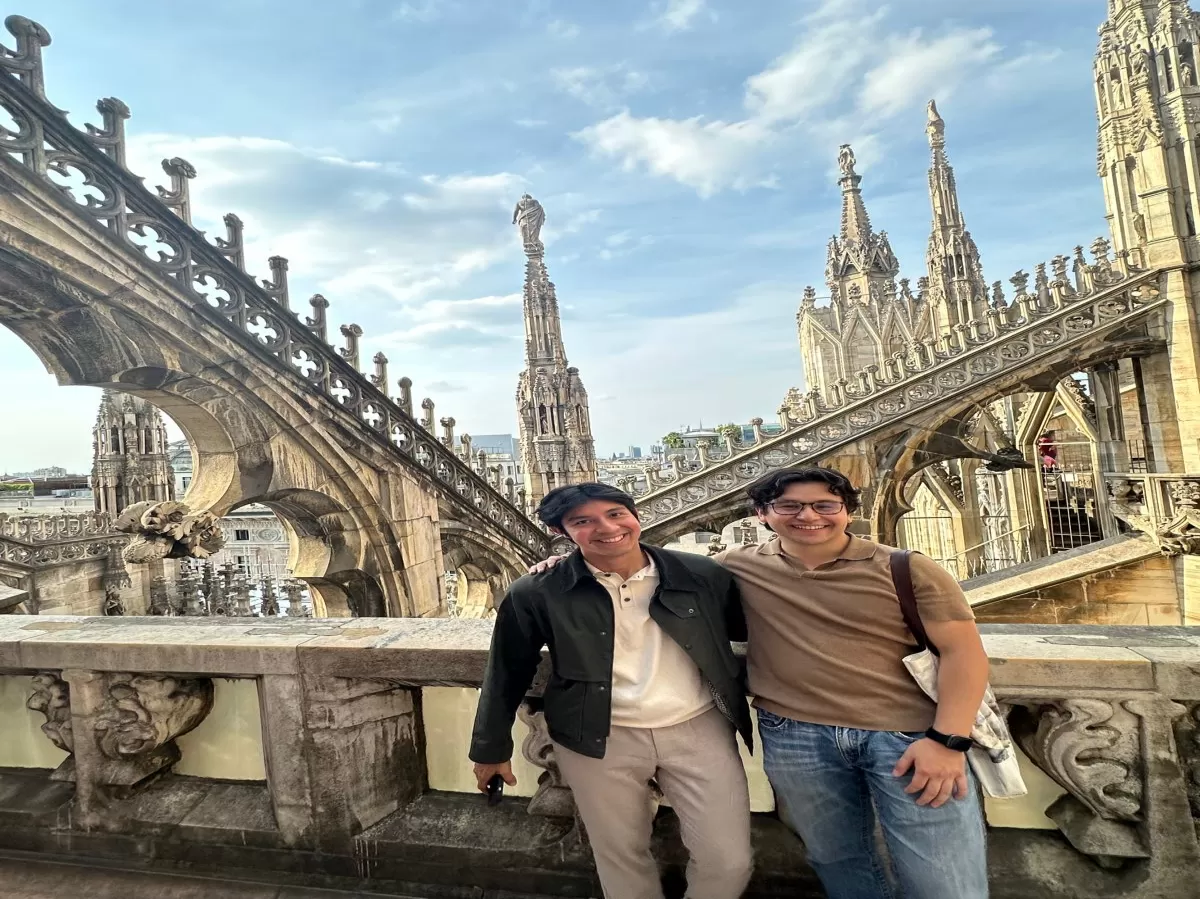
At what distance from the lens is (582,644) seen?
5.89 feet

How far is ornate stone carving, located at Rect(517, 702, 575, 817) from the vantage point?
217 centimetres

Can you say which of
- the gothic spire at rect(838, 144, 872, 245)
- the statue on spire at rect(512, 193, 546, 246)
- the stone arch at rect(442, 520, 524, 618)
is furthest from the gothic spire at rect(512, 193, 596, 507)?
the gothic spire at rect(838, 144, 872, 245)

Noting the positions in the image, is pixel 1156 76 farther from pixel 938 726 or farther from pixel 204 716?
pixel 204 716

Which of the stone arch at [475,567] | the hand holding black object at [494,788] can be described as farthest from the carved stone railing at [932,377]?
the hand holding black object at [494,788]

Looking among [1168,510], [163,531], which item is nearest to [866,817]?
[163,531]

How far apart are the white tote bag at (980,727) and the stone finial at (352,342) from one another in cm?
794

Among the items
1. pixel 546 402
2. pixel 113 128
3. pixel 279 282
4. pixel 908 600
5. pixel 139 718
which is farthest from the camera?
pixel 546 402

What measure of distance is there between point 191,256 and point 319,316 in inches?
65.0

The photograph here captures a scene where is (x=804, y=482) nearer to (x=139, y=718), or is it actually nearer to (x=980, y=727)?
(x=980, y=727)

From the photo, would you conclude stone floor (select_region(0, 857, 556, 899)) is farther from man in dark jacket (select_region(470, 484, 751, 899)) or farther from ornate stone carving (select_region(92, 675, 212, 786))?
man in dark jacket (select_region(470, 484, 751, 899))

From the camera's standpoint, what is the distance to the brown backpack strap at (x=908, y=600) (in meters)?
1.63

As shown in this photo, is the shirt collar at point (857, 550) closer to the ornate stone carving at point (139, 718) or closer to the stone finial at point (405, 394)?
the ornate stone carving at point (139, 718)

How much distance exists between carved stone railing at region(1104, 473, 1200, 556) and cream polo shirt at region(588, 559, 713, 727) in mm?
13111

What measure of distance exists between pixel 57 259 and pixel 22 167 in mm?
721
